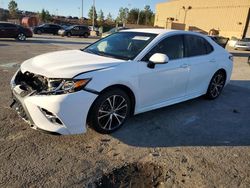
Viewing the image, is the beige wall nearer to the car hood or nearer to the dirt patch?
the car hood

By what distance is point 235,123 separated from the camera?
5.30 meters

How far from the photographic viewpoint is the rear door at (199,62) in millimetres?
5570

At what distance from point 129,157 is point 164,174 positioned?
0.55m

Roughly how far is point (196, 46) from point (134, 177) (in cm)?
337

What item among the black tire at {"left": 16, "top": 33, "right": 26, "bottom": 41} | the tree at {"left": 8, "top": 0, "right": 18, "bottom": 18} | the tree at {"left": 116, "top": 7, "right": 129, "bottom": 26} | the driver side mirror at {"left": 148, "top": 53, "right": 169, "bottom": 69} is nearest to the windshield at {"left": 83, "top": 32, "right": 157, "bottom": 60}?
the driver side mirror at {"left": 148, "top": 53, "right": 169, "bottom": 69}

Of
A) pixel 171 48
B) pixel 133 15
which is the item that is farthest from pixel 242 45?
pixel 133 15

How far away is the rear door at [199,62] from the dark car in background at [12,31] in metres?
19.9

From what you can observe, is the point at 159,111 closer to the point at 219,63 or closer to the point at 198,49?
the point at 198,49

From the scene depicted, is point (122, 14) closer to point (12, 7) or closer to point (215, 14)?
point (12, 7)

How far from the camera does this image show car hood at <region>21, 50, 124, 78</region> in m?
3.89

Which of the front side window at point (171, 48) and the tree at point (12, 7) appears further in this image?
the tree at point (12, 7)

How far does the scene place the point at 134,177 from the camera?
134 inches

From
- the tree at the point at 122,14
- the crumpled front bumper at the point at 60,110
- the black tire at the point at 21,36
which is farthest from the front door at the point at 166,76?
the tree at the point at 122,14

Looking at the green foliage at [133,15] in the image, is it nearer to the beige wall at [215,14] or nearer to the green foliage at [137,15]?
the green foliage at [137,15]
